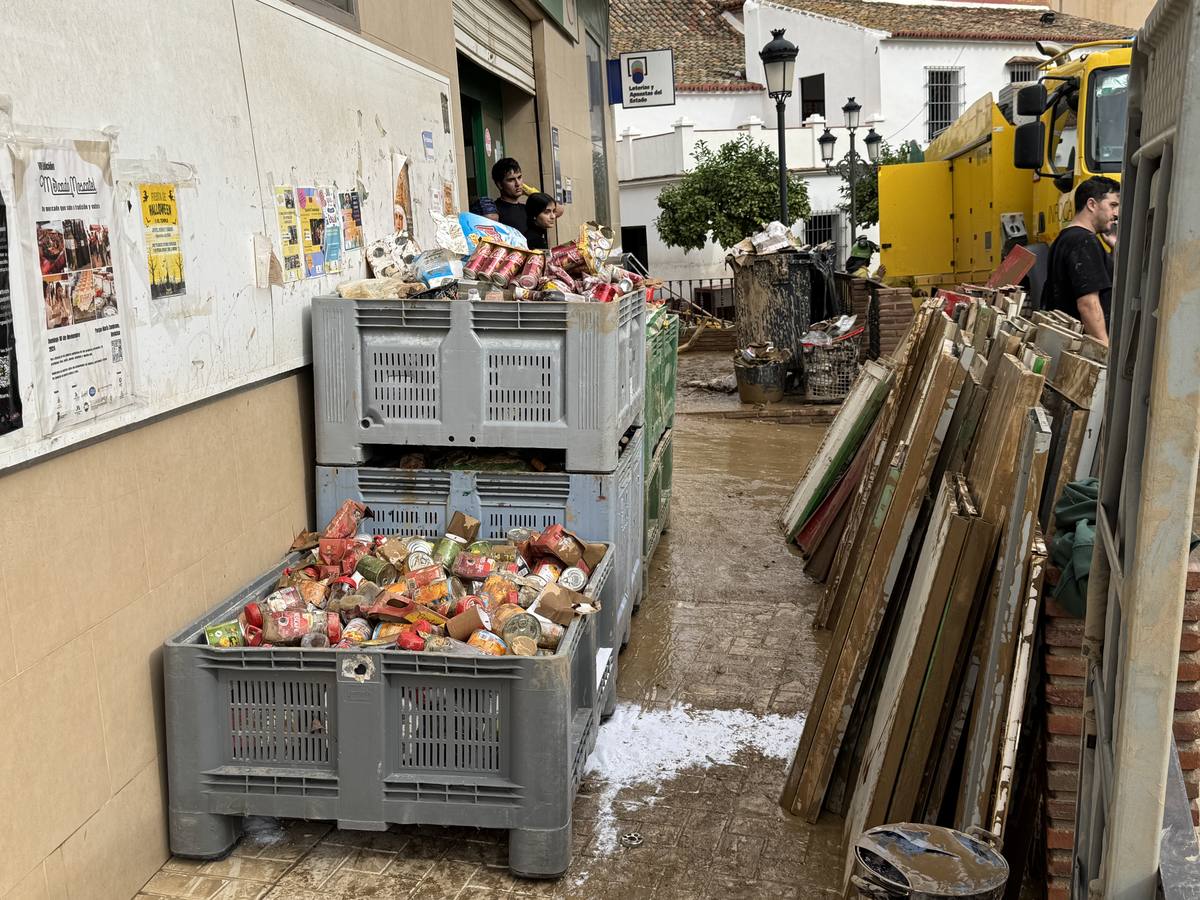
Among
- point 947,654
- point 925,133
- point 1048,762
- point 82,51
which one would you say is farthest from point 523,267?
point 925,133

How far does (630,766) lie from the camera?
413 cm

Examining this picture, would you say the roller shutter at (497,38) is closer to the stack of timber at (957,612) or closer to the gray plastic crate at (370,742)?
the stack of timber at (957,612)

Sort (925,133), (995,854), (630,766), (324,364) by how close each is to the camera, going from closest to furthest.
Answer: (995,854)
(630,766)
(324,364)
(925,133)

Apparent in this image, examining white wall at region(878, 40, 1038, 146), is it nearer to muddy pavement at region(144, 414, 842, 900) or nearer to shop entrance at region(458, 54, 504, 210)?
shop entrance at region(458, 54, 504, 210)

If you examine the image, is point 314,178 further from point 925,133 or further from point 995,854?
point 925,133

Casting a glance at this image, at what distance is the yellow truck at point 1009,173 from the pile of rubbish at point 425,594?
15.5 feet

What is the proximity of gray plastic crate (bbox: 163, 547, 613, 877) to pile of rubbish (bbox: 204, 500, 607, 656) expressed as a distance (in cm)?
11

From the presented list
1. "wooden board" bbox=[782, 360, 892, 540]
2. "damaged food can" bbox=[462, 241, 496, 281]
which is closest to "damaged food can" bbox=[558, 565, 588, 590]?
"damaged food can" bbox=[462, 241, 496, 281]

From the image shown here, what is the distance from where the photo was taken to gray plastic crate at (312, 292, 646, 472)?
14.3ft

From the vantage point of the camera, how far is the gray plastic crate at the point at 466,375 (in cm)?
437

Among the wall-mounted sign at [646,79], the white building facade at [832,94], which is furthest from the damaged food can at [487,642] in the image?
the white building facade at [832,94]

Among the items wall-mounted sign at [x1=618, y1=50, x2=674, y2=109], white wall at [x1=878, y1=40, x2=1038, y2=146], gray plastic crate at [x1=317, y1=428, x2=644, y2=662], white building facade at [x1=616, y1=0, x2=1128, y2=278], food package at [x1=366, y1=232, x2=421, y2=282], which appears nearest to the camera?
gray plastic crate at [x1=317, y1=428, x2=644, y2=662]

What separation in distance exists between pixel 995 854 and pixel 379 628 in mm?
1979

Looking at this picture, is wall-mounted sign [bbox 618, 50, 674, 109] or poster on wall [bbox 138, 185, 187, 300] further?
wall-mounted sign [bbox 618, 50, 674, 109]
